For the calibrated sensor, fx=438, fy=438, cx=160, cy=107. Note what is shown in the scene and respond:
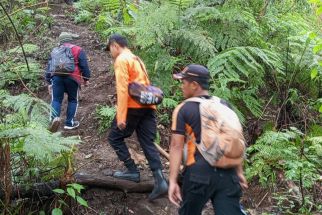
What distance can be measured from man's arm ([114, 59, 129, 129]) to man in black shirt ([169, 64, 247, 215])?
1.30 m

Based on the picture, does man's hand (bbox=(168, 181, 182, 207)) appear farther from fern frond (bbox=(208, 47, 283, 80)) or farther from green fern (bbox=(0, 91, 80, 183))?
fern frond (bbox=(208, 47, 283, 80))

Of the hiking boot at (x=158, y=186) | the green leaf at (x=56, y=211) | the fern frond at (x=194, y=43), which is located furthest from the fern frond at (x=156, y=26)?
the green leaf at (x=56, y=211)

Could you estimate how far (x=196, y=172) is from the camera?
3922 mm

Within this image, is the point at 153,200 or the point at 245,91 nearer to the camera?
the point at 153,200

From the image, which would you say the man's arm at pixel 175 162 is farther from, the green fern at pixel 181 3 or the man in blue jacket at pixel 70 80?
the green fern at pixel 181 3

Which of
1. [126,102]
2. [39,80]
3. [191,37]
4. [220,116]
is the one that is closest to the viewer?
[220,116]

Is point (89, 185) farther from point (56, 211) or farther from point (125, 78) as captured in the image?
point (125, 78)

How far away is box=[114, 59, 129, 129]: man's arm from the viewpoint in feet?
17.5

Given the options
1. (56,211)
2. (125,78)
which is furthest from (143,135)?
(56,211)

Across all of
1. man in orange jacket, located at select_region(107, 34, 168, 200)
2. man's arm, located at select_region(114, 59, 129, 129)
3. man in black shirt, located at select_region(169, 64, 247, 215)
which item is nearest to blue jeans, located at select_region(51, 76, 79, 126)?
man in orange jacket, located at select_region(107, 34, 168, 200)

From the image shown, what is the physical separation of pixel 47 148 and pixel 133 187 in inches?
75.0

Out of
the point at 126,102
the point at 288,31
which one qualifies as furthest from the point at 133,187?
the point at 288,31

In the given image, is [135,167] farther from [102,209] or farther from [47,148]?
[47,148]

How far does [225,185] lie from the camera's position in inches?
153
